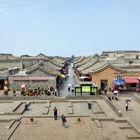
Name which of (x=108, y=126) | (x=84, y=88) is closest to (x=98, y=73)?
(x=84, y=88)

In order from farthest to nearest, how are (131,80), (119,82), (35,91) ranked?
(131,80), (119,82), (35,91)

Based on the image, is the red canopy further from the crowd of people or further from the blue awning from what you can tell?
the crowd of people

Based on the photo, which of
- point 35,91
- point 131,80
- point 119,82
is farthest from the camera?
point 131,80

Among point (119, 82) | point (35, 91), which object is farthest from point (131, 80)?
point (35, 91)

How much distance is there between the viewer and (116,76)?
56781mm

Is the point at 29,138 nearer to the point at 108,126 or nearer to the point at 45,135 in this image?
the point at 45,135

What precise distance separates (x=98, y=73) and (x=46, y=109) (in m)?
19.6

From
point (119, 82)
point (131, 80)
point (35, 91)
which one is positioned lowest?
point (35, 91)

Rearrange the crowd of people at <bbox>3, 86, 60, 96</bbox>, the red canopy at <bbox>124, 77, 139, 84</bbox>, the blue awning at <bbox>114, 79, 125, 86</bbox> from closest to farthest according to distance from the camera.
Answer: the crowd of people at <bbox>3, 86, 60, 96</bbox>
the blue awning at <bbox>114, 79, 125, 86</bbox>
the red canopy at <bbox>124, 77, 139, 84</bbox>

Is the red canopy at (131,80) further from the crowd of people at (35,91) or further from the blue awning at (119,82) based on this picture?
the crowd of people at (35,91)

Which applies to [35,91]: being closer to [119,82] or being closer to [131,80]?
[119,82]

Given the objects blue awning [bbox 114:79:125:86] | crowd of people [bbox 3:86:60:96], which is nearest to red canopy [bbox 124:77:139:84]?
blue awning [bbox 114:79:125:86]

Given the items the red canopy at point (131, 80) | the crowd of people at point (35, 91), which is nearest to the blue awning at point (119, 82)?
the red canopy at point (131, 80)

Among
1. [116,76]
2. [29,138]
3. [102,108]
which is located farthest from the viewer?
[116,76]
